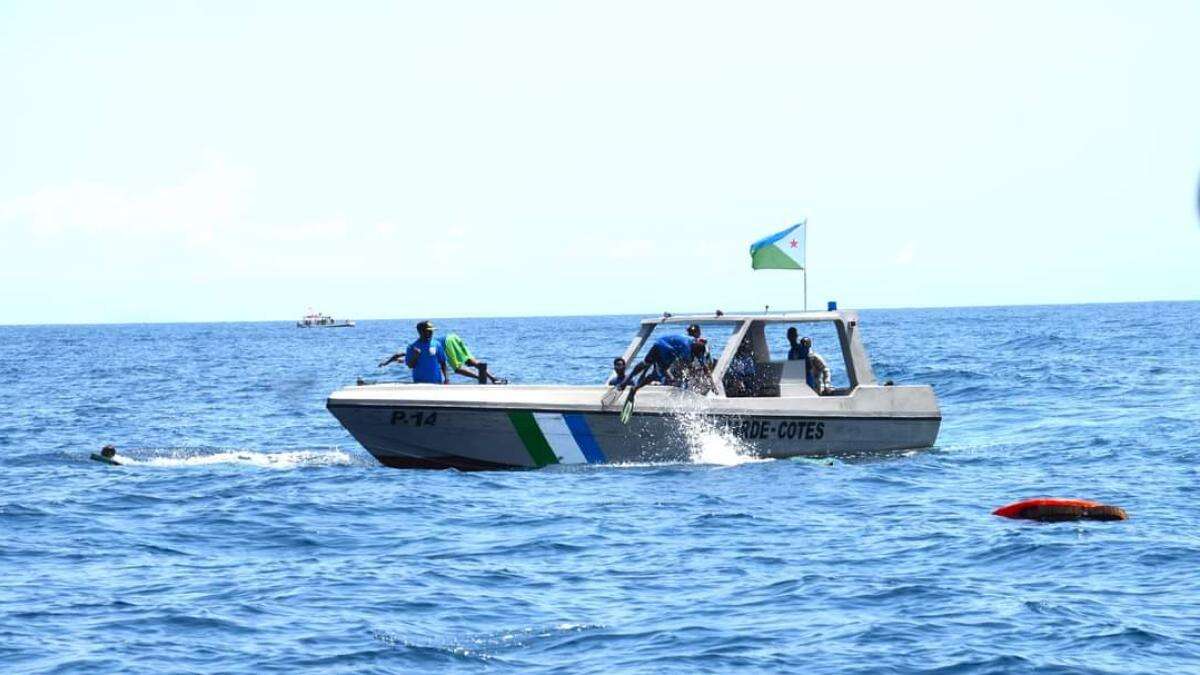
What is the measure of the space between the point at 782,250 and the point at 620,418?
11.4 feet

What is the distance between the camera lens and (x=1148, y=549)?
1178cm

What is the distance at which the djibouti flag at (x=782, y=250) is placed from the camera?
18203mm

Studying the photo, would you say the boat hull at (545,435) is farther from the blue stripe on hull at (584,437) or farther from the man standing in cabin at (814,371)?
the man standing in cabin at (814,371)

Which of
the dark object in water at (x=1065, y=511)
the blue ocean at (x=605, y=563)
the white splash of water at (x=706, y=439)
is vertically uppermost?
the white splash of water at (x=706, y=439)

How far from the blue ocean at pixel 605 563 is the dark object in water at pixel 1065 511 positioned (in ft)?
0.83

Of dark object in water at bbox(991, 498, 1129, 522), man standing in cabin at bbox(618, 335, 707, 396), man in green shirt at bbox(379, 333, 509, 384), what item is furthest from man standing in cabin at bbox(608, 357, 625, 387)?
dark object in water at bbox(991, 498, 1129, 522)

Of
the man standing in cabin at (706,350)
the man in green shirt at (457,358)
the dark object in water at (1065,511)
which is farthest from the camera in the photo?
the man in green shirt at (457,358)

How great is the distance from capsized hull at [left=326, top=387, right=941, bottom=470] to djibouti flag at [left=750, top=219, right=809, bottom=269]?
216 cm

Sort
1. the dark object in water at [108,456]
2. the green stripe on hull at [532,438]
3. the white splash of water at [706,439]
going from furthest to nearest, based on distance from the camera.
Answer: the dark object in water at [108,456] → the white splash of water at [706,439] → the green stripe on hull at [532,438]

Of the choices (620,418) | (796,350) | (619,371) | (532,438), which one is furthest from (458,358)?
(796,350)

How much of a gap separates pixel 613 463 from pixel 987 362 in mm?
30762

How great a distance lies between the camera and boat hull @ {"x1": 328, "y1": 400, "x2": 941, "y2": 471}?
16.3m

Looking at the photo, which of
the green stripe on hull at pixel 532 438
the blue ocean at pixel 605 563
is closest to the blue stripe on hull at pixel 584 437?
the blue ocean at pixel 605 563

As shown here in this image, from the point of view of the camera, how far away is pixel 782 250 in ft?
59.9
